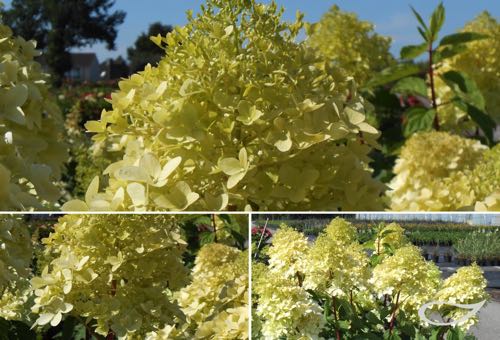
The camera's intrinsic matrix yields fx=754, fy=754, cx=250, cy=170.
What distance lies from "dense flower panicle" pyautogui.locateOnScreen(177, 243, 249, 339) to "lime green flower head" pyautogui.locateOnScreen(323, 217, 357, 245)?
0.49ft

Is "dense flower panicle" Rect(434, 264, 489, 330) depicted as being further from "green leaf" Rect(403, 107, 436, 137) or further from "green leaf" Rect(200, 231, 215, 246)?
"green leaf" Rect(403, 107, 436, 137)

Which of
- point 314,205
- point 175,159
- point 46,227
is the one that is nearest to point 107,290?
point 46,227

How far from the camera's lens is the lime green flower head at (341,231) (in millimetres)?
1130

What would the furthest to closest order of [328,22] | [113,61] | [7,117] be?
[113,61] < [328,22] < [7,117]

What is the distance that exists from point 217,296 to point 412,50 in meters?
1.83

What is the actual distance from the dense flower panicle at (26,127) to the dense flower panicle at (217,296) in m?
0.30

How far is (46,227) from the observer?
49.3 inches

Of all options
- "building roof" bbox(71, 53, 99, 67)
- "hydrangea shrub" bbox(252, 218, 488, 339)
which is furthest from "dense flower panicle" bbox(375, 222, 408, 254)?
"building roof" bbox(71, 53, 99, 67)

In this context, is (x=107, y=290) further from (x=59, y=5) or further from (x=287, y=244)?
(x=59, y=5)

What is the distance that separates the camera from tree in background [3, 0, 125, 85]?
34.7m

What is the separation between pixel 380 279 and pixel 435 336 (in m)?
0.12

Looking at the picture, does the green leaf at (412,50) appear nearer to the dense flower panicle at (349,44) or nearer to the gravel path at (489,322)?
the dense flower panicle at (349,44)

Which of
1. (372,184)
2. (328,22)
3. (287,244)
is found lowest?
(287,244)

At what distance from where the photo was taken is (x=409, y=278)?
45.6 inches
